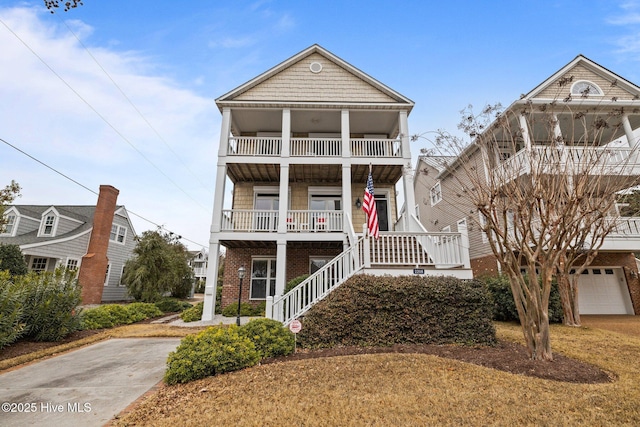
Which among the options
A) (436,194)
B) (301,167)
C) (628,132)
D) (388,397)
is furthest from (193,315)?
(628,132)

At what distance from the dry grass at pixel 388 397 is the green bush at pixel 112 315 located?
780cm

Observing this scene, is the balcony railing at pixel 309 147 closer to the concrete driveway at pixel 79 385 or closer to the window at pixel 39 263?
the concrete driveway at pixel 79 385

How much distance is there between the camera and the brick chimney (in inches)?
667

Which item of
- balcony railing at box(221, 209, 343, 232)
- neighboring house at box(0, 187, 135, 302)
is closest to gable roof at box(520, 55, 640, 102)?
balcony railing at box(221, 209, 343, 232)

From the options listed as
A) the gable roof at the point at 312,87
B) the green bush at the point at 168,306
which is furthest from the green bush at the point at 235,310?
the gable roof at the point at 312,87

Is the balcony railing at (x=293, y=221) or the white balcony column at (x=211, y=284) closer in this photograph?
the white balcony column at (x=211, y=284)

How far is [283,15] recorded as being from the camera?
9320 millimetres

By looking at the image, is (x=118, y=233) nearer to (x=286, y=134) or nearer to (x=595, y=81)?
(x=286, y=134)

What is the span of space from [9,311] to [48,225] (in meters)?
16.2

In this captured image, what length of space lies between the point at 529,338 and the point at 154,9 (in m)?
12.0

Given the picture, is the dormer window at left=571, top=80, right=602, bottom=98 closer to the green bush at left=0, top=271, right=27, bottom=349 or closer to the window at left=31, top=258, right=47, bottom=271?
the green bush at left=0, top=271, right=27, bottom=349

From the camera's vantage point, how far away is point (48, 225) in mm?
18984

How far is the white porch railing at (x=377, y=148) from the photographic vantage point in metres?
12.4

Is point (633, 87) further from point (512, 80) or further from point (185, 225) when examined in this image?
point (185, 225)
